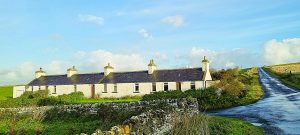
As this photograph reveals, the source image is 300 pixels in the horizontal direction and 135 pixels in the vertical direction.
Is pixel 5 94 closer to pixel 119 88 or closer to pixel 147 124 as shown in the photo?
pixel 119 88

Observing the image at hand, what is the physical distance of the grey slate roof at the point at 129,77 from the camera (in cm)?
5162

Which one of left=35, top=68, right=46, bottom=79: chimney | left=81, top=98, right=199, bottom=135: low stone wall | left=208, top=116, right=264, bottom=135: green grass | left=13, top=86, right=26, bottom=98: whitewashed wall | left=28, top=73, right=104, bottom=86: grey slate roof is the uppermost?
left=35, top=68, right=46, bottom=79: chimney

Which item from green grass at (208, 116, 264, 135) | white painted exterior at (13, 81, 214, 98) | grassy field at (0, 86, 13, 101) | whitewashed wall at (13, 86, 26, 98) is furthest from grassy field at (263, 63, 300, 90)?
grassy field at (0, 86, 13, 101)

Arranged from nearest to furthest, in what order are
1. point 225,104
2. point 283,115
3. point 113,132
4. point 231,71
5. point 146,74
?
point 113,132, point 283,115, point 225,104, point 146,74, point 231,71

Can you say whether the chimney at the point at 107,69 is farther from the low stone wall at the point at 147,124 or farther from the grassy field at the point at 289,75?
the low stone wall at the point at 147,124

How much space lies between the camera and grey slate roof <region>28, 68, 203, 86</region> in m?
51.6

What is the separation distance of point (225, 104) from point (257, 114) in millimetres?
8520

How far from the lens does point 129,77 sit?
2176 inches

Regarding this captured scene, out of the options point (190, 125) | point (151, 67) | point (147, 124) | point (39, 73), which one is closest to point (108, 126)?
point (147, 124)

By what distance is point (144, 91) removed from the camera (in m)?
52.7

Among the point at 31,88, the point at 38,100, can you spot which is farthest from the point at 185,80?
the point at 31,88

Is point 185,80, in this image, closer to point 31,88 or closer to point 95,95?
point 95,95

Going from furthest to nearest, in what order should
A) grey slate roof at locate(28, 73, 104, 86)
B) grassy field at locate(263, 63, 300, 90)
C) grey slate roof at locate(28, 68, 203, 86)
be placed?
grassy field at locate(263, 63, 300, 90) < grey slate roof at locate(28, 73, 104, 86) < grey slate roof at locate(28, 68, 203, 86)

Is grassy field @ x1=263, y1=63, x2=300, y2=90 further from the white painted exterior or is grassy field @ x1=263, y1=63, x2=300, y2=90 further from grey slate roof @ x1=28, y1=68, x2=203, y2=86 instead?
the white painted exterior
